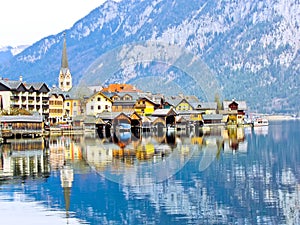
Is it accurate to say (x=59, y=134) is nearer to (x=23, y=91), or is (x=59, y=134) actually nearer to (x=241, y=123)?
(x=23, y=91)

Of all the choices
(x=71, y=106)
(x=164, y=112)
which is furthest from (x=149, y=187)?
(x=71, y=106)

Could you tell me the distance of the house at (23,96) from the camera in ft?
348

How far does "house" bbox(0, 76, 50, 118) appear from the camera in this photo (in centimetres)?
10618

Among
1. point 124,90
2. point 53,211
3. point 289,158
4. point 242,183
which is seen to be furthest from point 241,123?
point 53,211

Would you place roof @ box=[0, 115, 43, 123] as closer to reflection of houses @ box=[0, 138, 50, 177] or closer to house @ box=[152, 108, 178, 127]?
reflection of houses @ box=[0, 138, 50, 177]

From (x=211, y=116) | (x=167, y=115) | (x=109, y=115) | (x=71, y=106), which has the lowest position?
(x=211, y=116)

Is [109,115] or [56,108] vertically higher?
[56,108]

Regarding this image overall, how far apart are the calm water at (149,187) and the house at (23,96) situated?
4608 cm

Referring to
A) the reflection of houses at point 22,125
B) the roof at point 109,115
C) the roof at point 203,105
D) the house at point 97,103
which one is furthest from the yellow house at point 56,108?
the roof at point 203,105

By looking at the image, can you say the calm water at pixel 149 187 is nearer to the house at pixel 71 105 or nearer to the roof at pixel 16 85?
the roof at pixel 16 85

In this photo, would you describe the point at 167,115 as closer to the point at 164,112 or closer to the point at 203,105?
A: the point at 164,112

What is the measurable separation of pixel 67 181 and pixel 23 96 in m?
70.8

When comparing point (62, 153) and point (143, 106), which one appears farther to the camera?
point (143, 106)

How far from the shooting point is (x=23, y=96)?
362 feet
